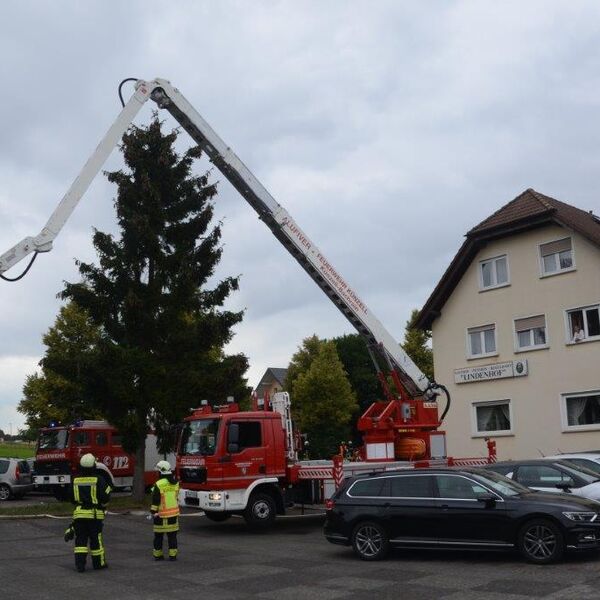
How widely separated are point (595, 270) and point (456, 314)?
5.77m

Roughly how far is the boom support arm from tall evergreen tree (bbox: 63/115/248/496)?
5.42 metres

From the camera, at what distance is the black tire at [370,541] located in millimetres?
12375

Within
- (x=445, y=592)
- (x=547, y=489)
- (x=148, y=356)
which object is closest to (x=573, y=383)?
(x=547, y=489)

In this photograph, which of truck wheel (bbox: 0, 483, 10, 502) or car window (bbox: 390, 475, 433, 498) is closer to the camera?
car window (bbox: 390, 475, 433, 498)

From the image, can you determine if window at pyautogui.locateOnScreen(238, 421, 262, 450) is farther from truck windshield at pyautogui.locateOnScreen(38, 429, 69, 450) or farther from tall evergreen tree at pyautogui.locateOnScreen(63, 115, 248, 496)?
truck windshield at pyautogui.locateOnScreen(38, 429, 69, 450)

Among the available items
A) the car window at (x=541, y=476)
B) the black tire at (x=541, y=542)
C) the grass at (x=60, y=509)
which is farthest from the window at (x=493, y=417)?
the black tire at (x=541, y=542)

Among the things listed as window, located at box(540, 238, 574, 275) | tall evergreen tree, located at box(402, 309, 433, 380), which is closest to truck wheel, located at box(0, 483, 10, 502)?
window, located at box(540, 238, 574, 275)

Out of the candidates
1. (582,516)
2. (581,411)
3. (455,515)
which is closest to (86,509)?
(455,515)

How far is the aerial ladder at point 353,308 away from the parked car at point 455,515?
5076mm

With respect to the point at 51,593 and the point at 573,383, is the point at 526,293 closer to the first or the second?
the point at 573,383

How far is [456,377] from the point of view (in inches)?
1118

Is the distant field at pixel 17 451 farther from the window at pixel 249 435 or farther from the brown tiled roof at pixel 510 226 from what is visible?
the window at pixel 249 435

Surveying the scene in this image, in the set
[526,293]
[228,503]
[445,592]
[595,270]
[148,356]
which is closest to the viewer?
[445,592]

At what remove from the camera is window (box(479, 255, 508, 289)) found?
27641mm
